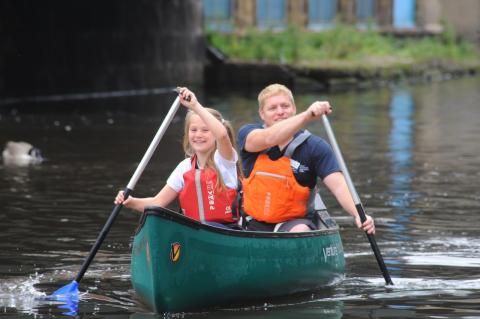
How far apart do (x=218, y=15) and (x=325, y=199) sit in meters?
22.6

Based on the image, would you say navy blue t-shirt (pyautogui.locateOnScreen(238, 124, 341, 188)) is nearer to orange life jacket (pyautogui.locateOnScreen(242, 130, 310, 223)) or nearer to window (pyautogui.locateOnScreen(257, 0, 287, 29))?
orange life jacket (pyautogui.locateOnScreen(242, 130, 310, 223))

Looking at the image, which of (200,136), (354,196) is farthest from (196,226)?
(354,196)

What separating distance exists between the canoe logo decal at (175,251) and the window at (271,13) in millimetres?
28184

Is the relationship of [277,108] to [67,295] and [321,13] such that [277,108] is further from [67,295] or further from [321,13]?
[321,13]

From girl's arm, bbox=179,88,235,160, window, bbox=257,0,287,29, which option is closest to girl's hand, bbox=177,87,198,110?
girl's arm, bbox=179,88,235,160

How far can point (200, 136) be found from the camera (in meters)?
7.39

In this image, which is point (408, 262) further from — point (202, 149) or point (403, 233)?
point (202, 149)

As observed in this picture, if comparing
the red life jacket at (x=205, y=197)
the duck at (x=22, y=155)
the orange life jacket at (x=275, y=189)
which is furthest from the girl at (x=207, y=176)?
the duck at (x=22, y=155)

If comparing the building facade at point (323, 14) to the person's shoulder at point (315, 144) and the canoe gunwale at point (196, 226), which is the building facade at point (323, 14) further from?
the canoe gunwale at point (196, 226)

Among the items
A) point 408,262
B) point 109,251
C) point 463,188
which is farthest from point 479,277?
point 463,188

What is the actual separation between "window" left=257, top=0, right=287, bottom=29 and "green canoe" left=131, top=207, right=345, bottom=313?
27593 millimetres

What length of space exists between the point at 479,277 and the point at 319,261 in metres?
1.15

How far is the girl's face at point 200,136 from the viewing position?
7371mm

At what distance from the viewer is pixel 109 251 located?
9000 millimetres
